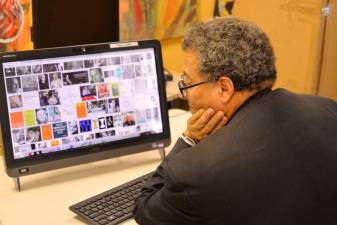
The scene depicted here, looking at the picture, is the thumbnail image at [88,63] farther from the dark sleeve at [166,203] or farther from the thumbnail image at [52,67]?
the dark sleeve at [166,203]

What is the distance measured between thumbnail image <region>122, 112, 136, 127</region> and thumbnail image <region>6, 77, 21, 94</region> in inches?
14.7

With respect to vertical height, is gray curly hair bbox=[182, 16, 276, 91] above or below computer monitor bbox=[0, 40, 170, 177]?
above

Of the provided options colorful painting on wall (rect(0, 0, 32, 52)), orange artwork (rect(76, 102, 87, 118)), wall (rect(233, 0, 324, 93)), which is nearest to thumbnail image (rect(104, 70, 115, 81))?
orange artwork (rect(76, 102, 87, 118))

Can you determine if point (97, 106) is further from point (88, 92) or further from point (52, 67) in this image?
point (52, 67)

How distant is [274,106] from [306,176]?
184 mm

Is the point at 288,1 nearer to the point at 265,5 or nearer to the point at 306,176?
the point at 265,5

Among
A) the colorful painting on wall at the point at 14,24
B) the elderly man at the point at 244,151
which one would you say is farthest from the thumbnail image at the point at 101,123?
the colorful painting on wall at the point at 14,24

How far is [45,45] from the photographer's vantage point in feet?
5.53

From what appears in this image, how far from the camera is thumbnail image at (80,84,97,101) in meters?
1.54

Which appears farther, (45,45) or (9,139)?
(45,45)

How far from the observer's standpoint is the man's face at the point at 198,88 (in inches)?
Answer: 44.8

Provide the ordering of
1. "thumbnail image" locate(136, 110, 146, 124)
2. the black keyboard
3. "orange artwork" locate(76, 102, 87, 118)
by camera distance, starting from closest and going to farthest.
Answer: the black keyboard < "orange artwork" locate(76, 102, 87, 118) < "thumbnail image" locate(136, 110, 146, 124)

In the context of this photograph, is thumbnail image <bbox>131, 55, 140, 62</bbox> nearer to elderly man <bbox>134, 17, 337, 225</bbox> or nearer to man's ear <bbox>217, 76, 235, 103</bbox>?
elderly man <bbox>134, 17, 337, 225</bbox>

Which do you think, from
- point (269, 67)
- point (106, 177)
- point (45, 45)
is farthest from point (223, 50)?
point (45, 45)
